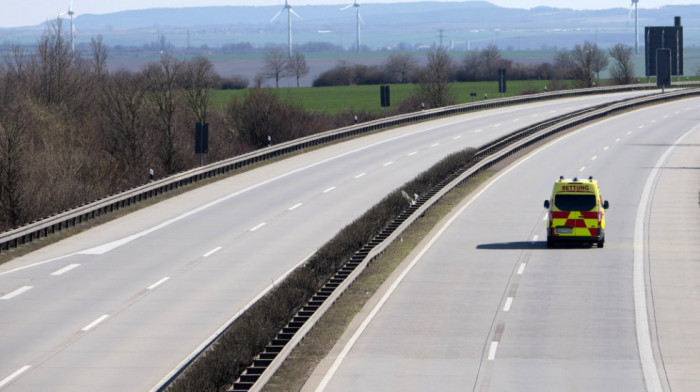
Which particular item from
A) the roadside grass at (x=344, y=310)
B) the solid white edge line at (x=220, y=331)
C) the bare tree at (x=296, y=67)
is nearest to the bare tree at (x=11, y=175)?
the roadside grass at (x=344, y=310)

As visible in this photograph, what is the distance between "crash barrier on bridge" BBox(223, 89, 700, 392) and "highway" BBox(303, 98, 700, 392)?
78cm

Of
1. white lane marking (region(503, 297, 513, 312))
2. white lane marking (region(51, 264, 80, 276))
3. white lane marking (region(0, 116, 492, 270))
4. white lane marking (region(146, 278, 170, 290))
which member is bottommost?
white lane marking (region(503, 297, 513, 312))

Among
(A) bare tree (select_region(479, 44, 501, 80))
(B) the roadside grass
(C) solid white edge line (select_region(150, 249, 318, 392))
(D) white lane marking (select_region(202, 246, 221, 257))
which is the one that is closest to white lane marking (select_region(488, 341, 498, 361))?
(B) the roadside grass

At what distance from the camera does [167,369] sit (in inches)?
768

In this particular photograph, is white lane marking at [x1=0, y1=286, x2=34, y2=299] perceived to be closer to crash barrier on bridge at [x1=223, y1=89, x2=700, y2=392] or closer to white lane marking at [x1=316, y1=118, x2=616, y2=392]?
crash barrier on bridge at [x1=223, y1=89, x2=700, y2=392]

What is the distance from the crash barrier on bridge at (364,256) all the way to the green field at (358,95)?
40210 millimetres

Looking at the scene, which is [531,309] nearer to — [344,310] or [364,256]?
[344,310]

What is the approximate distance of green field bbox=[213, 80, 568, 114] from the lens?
11402 centimetres

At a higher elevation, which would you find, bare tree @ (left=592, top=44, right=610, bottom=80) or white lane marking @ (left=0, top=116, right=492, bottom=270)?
bare tree @ (left=592, top=44, right=610, bottom=80)

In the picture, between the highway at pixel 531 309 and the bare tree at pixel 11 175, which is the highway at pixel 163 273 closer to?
the highway at pixel 531 309

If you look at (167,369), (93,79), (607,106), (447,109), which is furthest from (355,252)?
(93,79)

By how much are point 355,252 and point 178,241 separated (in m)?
6.33

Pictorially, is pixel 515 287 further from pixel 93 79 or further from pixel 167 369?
pixel 93 79

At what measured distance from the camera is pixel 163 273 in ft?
94.4
